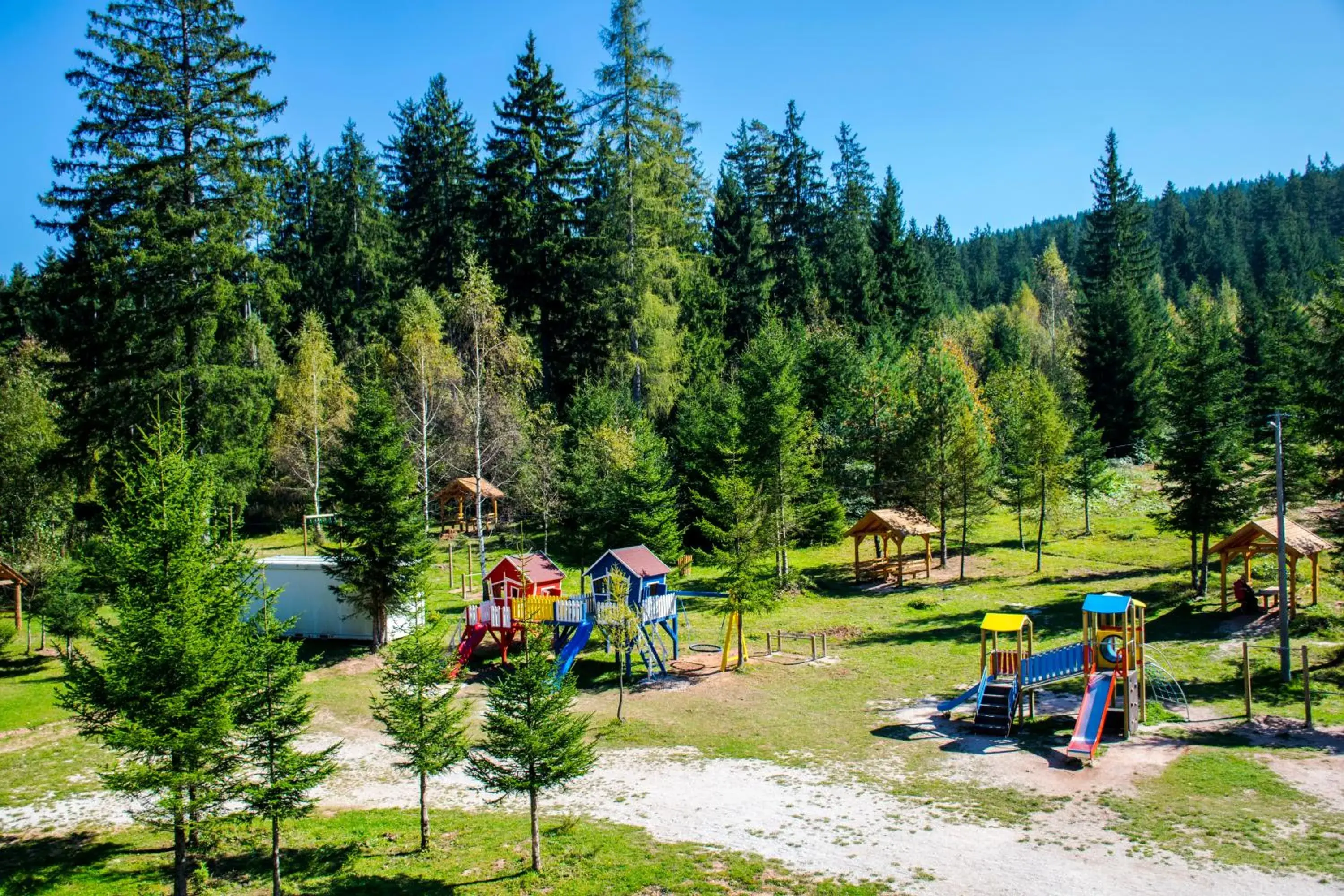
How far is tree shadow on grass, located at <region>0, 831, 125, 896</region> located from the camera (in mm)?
→ 14945

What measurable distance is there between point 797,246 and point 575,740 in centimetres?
5721

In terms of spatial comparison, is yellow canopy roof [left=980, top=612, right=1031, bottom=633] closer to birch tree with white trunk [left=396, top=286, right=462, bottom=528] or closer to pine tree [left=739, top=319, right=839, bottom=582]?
pine tree [left=739, top=319, right=839, bottom=582]

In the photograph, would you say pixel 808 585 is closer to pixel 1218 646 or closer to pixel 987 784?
pixel 1218 646

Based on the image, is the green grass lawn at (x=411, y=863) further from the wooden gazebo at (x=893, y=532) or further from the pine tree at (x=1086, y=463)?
the pine tree at (x=1086, y=463)

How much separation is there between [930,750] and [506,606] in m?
14.3

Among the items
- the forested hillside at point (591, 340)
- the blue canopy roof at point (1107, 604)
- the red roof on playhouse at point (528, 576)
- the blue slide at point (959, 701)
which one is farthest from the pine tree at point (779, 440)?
the blue canopy roof at point (1107, 604)

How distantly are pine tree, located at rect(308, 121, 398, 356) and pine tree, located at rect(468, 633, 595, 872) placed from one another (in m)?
43.2

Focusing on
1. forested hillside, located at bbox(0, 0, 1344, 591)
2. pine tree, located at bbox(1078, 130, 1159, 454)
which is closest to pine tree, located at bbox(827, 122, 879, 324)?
forested hillside, located at bbox(0, 0, 1344, 591)

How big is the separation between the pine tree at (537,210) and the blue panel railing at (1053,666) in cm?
3481

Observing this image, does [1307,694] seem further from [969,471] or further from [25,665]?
[25,665]

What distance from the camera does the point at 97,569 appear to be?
15102 mm

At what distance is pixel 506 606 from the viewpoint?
28.7 meters

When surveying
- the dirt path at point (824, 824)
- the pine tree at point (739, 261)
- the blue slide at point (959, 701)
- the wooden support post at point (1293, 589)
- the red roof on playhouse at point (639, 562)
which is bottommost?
the dirt path at point (824, 824)

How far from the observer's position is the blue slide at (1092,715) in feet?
61.3
